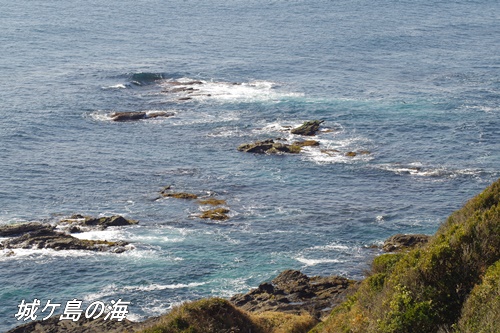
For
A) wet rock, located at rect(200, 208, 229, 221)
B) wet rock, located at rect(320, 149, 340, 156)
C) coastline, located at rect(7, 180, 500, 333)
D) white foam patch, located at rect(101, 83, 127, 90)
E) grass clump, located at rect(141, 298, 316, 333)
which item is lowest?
wet rock, located at rect(200, 208, 229, 221)

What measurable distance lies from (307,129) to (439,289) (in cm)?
7901

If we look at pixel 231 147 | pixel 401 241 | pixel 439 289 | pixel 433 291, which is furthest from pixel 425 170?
pixel 433 291

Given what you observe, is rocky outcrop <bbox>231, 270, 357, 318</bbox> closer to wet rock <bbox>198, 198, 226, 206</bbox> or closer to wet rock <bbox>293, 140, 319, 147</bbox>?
wet rock <bbox>198, 198, 226, 206</bbox>

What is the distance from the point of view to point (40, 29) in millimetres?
189625

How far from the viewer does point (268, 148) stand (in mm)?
108188

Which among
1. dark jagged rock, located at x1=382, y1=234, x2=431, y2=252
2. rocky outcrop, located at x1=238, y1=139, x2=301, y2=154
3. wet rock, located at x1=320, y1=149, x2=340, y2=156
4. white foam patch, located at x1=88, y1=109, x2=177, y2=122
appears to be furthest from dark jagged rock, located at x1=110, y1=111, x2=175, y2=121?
dark jagged rock, located at x1=382, y1=234, x2=431, y2=252

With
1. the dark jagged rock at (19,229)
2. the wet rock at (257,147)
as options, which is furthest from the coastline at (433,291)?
the wet rock at (257,147)

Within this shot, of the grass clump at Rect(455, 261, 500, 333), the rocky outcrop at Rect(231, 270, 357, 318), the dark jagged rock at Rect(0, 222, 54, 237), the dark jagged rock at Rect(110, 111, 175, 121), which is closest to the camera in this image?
the grass clump at Rect(455, 261, 500, 333)

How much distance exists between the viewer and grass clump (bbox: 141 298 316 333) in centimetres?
4644

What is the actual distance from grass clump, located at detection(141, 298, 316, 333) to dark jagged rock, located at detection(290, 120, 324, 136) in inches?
2538

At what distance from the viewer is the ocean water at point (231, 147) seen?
75438 millimetres

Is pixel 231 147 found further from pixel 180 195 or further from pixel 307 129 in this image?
pixel 180 195

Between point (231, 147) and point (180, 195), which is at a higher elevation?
point (231, 147)

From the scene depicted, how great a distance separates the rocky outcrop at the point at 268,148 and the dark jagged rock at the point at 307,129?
604 centimetres
